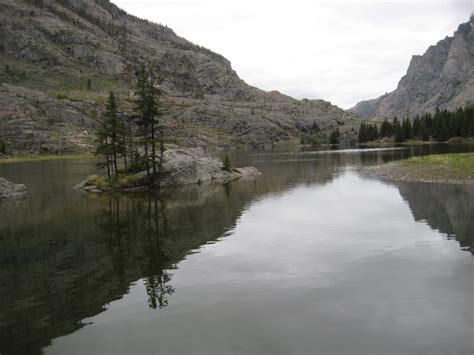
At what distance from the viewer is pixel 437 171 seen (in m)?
67.6

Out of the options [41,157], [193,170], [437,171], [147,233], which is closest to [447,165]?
[437,171]

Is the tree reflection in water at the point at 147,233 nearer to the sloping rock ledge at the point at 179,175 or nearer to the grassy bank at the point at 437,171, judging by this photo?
the sloping rock ledge at the point at 179,175

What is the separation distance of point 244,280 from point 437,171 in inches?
2147

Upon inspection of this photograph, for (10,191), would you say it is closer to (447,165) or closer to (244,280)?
(244,280)

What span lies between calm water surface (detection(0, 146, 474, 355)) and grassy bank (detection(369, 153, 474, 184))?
1567cm

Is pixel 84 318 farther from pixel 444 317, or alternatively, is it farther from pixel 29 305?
pixel 444 317

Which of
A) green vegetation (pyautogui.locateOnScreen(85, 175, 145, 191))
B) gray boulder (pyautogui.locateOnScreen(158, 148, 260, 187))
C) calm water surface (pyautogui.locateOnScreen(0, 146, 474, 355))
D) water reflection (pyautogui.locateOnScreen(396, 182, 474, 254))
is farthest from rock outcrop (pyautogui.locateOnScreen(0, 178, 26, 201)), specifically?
water reflection (pyautogui.locateOnScreen(396, 182, 474, 254))

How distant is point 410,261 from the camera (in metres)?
26.3

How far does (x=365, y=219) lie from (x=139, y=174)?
45.8 meters

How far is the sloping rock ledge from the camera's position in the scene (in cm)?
7150

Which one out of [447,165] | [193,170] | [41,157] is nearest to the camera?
[447,165]

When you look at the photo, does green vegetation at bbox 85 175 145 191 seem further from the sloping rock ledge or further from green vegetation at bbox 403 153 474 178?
green vegetation at bbox 403 153 474 178

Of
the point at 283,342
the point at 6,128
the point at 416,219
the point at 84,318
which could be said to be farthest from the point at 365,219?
the point at 6,128

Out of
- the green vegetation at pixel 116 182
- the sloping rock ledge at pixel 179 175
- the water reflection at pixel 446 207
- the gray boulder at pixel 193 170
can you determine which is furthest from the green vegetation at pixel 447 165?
the green vegetation at pixel 116 182
